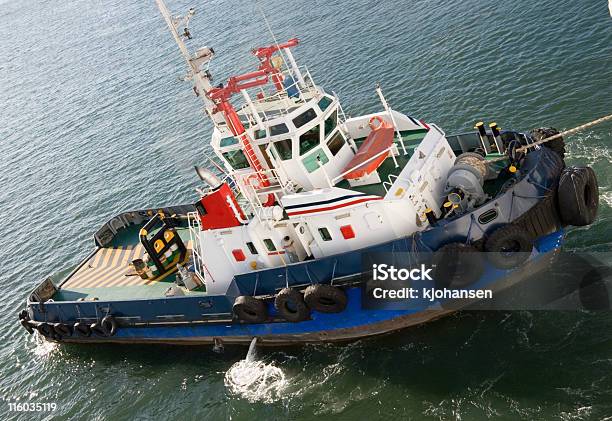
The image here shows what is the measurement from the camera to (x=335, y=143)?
13250 mm

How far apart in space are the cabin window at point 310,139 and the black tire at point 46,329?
9359 millimetres

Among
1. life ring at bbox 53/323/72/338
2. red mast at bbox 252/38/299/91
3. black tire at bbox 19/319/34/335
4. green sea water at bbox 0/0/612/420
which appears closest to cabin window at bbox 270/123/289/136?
red mast at bbox 252/38/299/91

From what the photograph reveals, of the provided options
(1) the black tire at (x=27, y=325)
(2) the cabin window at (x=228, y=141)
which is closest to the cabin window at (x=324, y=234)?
(2) the cabin window at (x=228, y=141)

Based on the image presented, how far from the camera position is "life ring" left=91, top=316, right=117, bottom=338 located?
15172mm

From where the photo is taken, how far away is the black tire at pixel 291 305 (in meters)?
12.7

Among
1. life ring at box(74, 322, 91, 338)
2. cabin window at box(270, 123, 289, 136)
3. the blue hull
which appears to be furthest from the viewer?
life ring at box(74, 322, 91, 338)

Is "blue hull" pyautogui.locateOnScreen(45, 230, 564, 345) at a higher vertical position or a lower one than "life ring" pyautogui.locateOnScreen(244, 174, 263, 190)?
lower

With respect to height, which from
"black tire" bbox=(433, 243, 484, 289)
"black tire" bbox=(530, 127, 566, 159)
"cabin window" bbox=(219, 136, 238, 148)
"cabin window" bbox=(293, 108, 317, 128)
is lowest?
"black tire" bbox=(433, 243, 484, 289)

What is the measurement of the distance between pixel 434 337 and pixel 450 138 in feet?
17.0

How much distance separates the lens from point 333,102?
1312 cm

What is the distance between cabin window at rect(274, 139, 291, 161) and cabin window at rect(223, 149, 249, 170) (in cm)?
112

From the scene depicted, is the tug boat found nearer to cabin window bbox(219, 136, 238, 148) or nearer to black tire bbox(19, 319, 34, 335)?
cabin window bbox(219, 136, 238, 148)

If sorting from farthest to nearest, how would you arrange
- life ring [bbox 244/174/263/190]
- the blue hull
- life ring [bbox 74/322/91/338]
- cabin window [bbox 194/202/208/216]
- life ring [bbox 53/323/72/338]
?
life ring [bbox 53/323/72/338] → life ring [bbox 74/322/91/338] → life ring [bbox 244/174/263/190] → cabin window [bbox 194/202/208/216] → the blue hull

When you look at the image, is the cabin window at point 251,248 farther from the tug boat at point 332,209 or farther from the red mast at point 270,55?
the red mast at point 270,55
